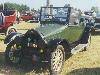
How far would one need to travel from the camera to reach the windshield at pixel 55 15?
33.5 feet

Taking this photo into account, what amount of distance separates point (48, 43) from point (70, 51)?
986mm

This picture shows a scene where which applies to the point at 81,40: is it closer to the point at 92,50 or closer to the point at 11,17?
the point at 92,50

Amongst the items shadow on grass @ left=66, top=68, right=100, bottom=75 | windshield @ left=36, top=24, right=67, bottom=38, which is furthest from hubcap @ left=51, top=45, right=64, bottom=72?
windshield @ left=36, top=24, right=67, bottom=38

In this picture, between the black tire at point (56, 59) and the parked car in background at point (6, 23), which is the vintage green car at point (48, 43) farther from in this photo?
the parked car in background at point (6, 23)

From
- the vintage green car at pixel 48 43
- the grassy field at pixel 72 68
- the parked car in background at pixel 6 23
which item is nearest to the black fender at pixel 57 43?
the vintage green car at pixel 48 43

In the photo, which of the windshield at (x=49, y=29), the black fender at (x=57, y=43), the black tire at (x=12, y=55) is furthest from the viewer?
the black tire at (x=12, y=55)

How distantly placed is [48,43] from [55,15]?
251cm

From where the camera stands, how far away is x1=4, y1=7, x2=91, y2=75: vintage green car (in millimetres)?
8188

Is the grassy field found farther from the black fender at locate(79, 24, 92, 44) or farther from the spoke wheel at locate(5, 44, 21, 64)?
the black fender at locate(79, 24, 92, 44)

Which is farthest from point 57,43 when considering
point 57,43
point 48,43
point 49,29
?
point 49,29

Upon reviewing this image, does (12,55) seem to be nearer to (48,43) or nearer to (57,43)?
(48,43)

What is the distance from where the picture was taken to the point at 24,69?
8797 mm

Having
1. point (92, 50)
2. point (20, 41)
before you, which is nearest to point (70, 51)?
point (20, 41)

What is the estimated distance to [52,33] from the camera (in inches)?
350
